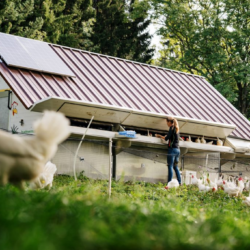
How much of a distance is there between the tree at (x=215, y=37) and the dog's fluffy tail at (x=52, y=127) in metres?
25.7

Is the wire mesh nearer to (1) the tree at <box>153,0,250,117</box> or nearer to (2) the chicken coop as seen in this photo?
(2) the chicken coop

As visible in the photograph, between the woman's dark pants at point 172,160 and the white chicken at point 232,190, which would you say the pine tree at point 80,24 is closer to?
the woman's dark pants at point 172,160

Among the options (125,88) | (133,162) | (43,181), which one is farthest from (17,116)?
(43,181)

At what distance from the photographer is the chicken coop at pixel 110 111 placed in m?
13.0

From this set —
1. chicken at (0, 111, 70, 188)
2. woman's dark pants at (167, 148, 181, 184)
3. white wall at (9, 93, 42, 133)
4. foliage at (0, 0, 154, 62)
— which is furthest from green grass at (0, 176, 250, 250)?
foliage at (0, 0, 154, 62)

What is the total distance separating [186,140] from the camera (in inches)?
602

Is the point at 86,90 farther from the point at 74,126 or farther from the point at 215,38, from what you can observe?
the point at 215,38

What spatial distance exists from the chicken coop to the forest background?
1260 centimetres

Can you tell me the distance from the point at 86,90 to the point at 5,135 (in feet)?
33.1

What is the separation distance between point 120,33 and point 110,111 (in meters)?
26.4

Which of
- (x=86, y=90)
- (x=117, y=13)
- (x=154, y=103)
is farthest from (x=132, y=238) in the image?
(x=117, y=13)

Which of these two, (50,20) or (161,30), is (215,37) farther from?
(50,20)

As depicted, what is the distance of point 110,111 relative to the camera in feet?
43.5

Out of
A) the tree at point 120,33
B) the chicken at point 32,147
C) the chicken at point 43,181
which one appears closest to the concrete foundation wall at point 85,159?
the chicken at point 43,181
